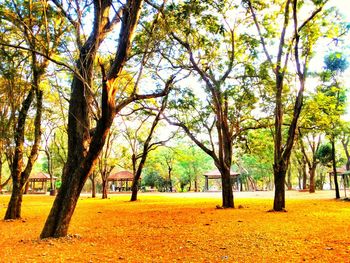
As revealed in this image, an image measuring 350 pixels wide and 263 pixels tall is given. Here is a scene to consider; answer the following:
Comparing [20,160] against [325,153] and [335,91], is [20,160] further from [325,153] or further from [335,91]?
[325,153]

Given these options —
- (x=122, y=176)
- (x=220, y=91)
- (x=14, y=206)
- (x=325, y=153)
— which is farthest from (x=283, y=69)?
(x=122, y=176)

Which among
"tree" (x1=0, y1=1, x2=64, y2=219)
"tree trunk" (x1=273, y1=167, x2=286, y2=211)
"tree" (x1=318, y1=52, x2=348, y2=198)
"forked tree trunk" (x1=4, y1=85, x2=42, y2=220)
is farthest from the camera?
"tree" (x1=318, y1=52, x2=348, y2=198)

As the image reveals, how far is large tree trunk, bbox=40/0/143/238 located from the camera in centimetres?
613

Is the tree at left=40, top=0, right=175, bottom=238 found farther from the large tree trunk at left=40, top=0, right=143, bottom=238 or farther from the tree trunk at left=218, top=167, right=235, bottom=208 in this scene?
the tree trunk at left=218, top=167, right=235, bottom=208

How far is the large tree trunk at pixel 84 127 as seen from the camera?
20.1 feet

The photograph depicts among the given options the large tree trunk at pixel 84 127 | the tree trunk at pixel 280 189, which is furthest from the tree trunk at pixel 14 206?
the tree trunk at pixel 280 189

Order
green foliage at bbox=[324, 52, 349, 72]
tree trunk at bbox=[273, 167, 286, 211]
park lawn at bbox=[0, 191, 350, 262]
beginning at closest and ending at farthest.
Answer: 1. park lawn at bbox=[0, 191, 350, 262]
2. tree trunk at bbox=[273, 167, 286, 211]
3. green foliage at bbox=[324, 52, 349, 72]

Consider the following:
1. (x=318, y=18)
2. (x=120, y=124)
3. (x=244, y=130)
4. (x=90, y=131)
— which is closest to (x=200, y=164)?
(x=120, y=124)

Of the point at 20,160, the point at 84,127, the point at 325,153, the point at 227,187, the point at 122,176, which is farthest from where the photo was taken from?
the point at 122,176

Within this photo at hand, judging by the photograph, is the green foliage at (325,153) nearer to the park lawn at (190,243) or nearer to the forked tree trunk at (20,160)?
the park lawn at (190,243)

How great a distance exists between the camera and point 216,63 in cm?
1323

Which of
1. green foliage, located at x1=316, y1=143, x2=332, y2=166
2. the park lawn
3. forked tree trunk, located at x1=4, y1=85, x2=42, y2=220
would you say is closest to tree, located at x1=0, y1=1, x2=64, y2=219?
forked tree trunk, located at x1=4, y1=85, x2=42, y2=220

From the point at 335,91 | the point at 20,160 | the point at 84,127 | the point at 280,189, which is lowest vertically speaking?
the point at 280,189

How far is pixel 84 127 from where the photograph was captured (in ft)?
22.0
